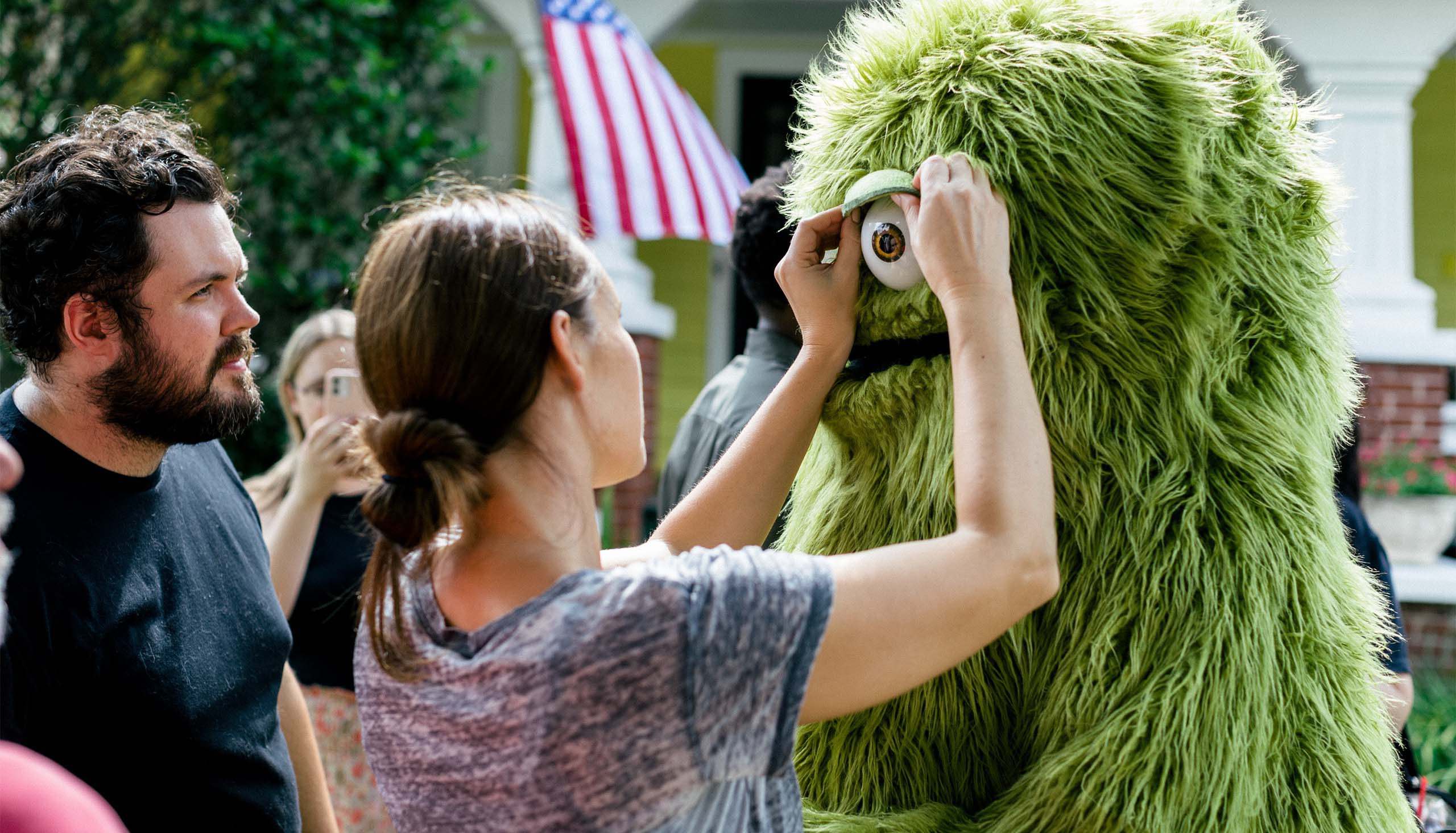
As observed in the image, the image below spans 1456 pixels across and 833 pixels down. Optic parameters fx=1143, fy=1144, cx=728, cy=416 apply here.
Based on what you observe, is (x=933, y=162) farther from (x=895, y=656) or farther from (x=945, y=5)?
(x=895, y=656)

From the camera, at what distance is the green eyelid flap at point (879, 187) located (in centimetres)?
131

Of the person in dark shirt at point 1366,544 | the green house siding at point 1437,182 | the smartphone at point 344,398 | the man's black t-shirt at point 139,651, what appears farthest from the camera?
the green house siding at point 1437,182

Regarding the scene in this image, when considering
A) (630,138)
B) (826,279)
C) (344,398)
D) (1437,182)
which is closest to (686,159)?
(630,138)

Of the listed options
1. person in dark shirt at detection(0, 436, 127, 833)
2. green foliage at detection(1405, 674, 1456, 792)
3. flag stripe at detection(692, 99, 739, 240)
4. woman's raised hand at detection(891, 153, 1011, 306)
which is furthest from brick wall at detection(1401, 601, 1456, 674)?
person in dark shirt at detection(0, 436, 127, 833)

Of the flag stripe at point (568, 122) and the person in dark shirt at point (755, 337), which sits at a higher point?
the flag stripe at point (568, 122)

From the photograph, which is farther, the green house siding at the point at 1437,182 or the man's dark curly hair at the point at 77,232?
the green house siding at the point at 1437,182

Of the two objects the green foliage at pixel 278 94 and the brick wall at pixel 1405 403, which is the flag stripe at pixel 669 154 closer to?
the green foliage at pixel 278 94

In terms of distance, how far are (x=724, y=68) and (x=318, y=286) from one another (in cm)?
338

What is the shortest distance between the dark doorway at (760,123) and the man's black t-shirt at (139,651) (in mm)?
6031

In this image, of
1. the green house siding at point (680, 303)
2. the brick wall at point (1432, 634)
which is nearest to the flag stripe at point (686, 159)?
the green house siding at point (680, 303)

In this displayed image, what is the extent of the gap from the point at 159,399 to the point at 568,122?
2844 millimetres

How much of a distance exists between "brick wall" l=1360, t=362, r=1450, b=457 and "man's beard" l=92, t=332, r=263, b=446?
18.3ft

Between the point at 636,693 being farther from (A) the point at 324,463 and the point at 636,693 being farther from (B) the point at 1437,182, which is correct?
(B) the point at 1437,182

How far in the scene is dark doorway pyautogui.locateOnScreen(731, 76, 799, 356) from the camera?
7840mm
